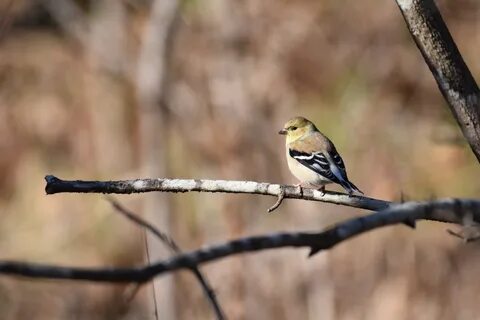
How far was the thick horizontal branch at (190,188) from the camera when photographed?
2.59 meters

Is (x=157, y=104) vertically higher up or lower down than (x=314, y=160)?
higher up

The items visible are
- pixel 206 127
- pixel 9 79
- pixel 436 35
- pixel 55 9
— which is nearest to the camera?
pixel 436 35

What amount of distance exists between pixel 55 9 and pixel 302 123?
5.07m

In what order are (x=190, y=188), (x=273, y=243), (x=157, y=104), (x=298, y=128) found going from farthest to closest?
(x=157, y=104)
(x=298, y=128)
(x=190, y=188)
(x=273, y=243)

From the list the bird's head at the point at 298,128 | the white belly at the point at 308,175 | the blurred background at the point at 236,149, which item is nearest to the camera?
the white belly at the point at 308,175

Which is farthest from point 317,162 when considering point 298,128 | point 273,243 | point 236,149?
point 236,149

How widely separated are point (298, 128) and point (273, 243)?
11.0 ft

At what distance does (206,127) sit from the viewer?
8703 millimetres

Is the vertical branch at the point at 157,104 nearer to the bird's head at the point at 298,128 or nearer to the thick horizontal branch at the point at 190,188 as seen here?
the bird's head at the point at 298,128

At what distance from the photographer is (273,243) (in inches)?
66.9

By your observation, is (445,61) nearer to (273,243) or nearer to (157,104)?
(273,243)

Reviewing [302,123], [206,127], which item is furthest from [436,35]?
[206,127]

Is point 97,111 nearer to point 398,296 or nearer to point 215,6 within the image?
point 215,6

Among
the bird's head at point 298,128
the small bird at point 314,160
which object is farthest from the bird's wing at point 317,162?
the bird's head at point 298,128
